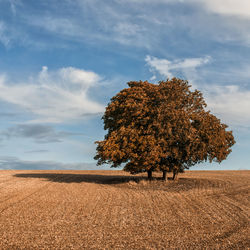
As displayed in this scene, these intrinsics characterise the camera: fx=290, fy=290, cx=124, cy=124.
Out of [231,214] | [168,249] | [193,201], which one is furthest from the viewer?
[193,201]

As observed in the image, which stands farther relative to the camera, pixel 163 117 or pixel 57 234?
pixel 163 117

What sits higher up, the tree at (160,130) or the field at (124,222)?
the tree at (160,130)

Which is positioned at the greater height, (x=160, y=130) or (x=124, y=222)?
(x=160, y=130)

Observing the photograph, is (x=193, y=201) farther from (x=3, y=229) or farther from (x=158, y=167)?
(x=3, y=229)

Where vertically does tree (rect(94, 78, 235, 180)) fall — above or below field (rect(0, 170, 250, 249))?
above

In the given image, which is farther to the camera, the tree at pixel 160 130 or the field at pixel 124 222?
the tree at pixel 160 130

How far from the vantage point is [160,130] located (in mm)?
37594

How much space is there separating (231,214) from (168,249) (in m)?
9.72

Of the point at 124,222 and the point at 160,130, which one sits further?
the point at 160,130

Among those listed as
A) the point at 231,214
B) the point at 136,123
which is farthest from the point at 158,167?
the point at 231,214

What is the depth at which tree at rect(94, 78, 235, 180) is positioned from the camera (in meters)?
37.5

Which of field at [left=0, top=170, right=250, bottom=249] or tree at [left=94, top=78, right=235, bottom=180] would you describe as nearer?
field at [left=0, top=170, right=250, bottom=249]

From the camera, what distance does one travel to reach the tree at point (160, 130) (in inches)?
1475

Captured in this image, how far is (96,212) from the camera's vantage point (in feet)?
71.3
